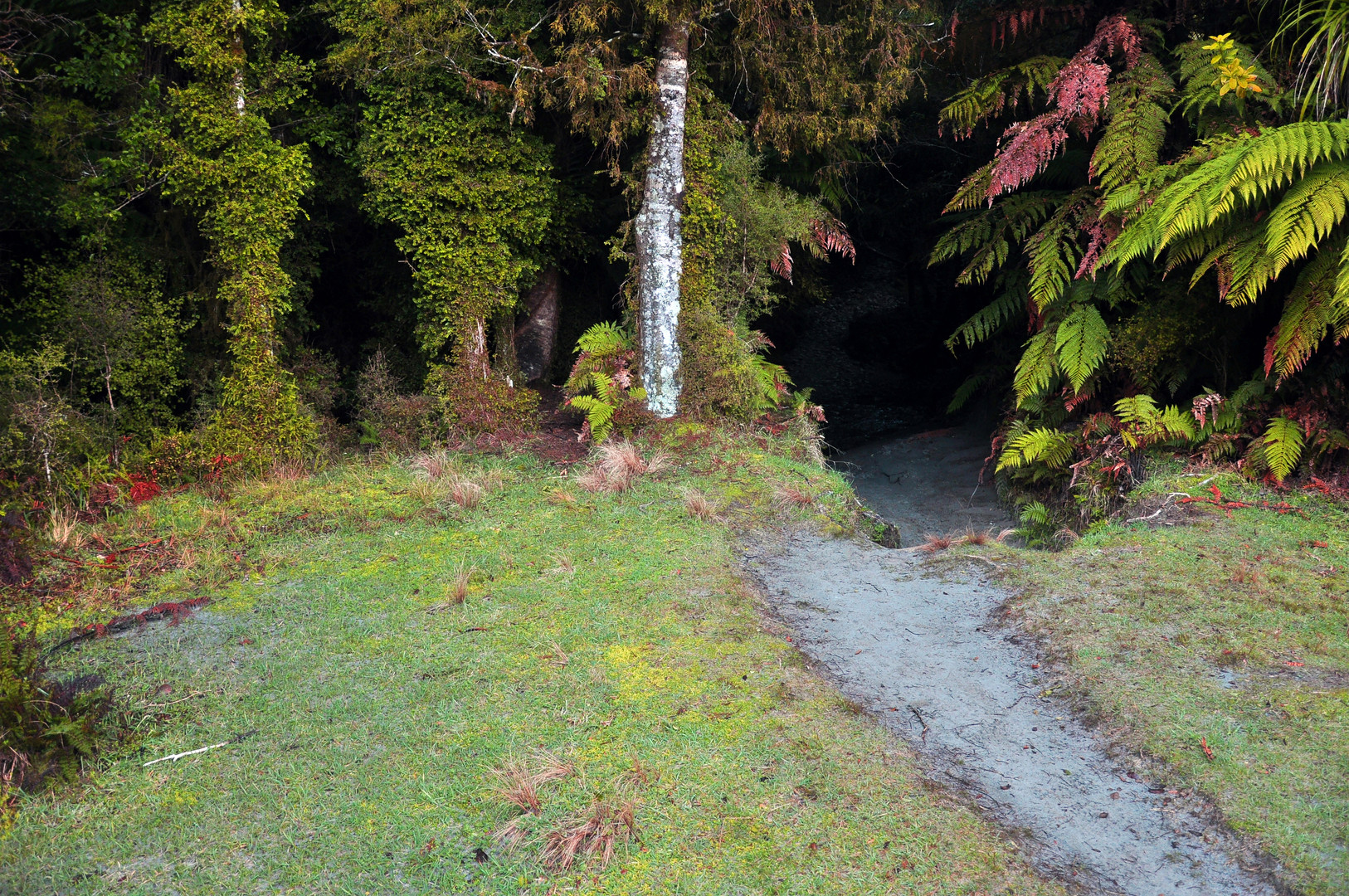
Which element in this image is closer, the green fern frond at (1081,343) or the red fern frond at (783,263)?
the green fern frond at (1081,343)

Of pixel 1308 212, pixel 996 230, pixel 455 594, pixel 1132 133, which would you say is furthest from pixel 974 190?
pixel 455 594

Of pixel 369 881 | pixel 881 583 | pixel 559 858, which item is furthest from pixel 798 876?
pixel 881 583

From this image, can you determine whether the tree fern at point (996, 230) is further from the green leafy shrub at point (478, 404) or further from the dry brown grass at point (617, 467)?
the green leafy shrub at point (478, 404)

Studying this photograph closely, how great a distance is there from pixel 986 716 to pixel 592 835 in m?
2.33

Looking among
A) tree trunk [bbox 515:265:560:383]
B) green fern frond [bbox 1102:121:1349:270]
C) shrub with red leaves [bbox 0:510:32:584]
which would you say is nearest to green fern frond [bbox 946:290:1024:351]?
green fern frond [bbox 1102:121:1349:270]

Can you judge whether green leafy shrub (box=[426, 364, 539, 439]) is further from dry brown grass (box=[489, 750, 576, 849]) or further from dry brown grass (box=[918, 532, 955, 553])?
dry brown grass (box=[489, 750, 576, 849])

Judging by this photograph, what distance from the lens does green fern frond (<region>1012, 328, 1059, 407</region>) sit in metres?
9.12

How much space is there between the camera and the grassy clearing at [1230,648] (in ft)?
12.9

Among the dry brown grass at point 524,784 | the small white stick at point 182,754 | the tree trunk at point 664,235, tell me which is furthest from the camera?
the tree trunk at point 664,235

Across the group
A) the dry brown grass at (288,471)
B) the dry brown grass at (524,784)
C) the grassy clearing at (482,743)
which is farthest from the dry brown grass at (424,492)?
the dry brown grass at (524,784)

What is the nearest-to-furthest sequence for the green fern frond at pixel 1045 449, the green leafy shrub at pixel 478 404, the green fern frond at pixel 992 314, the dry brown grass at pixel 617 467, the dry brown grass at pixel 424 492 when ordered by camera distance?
the dry brown grass at pixel 424 492 → the dry brown grass at pixel 617 467 → the green fern frond at pixel 1045 449 → the green leafy shrub at pixel 478 404 → the green fern frond at pixel 992 314

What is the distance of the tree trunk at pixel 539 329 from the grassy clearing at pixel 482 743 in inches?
241

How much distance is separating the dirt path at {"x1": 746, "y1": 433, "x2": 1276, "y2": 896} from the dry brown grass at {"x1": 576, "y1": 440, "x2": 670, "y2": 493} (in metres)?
1.68

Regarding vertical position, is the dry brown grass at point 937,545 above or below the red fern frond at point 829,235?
below
